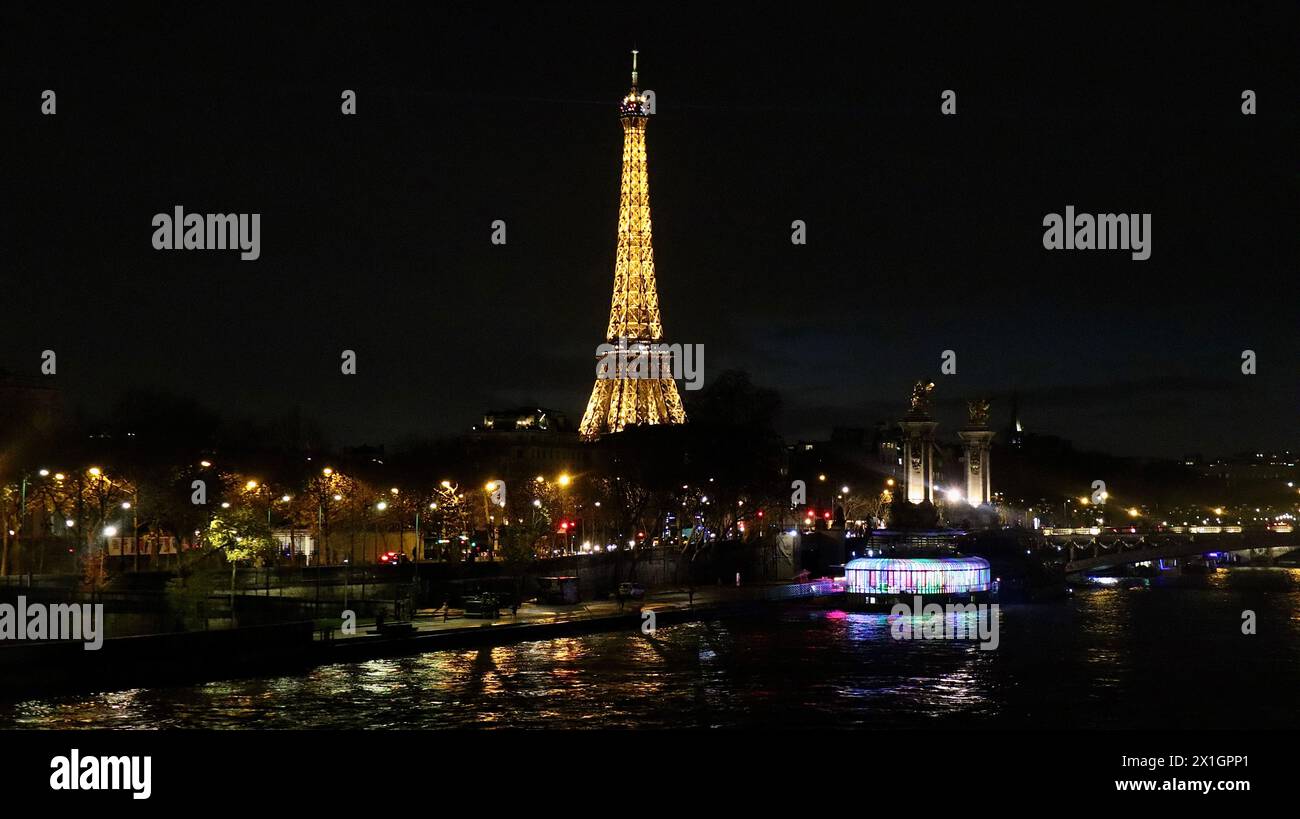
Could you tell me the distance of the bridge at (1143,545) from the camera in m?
112

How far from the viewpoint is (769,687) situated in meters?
42.4

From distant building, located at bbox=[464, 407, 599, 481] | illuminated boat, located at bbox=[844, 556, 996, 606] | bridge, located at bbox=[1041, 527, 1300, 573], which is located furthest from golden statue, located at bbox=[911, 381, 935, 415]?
illuminated boat, located at bbox=[844, 556, 996, 606]

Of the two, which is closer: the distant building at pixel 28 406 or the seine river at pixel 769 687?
the seine river at pixel 769 687

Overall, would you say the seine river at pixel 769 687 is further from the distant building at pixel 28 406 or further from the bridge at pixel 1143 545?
the bridge at pixel 1143 545

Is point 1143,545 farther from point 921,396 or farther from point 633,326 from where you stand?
point 633,326

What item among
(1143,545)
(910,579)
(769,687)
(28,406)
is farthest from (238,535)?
(1143,545)

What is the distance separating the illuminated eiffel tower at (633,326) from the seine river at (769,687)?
57.2 meters

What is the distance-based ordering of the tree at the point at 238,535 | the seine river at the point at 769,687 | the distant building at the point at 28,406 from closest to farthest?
the seine river at the point at 769,687, the tree at the point at 238,535, the distant building at the point at 28,406

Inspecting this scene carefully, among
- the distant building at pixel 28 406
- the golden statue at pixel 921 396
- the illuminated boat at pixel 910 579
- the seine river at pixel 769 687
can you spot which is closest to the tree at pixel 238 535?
the distant building at pixel 28 406

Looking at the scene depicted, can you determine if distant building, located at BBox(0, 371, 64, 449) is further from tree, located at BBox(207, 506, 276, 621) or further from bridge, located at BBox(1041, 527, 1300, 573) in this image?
bridge, located at BBox(1041, 527, 1300, 573)

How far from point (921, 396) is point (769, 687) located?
7853 centimetres

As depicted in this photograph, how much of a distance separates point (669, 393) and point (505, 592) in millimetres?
61945

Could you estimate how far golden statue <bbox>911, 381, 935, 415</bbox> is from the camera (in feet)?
388

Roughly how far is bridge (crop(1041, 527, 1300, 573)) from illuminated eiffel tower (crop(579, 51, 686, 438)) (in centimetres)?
3199
